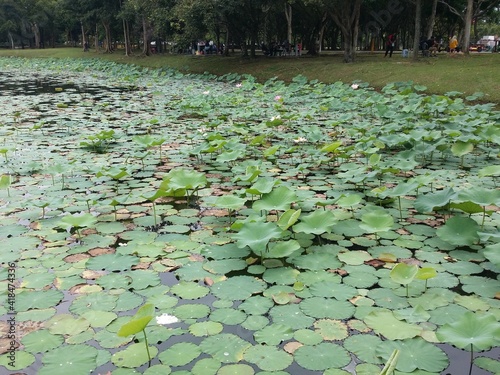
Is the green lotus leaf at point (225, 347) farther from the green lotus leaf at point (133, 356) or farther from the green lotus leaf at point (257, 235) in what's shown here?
the green lotus leaf at point (257, 235)

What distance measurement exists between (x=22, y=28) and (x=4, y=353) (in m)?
50.7

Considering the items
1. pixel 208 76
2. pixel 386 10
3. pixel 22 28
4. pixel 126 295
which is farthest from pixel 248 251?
pixel 22 28

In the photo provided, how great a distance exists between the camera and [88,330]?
7.67 ft

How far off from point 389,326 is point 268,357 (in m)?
0.64

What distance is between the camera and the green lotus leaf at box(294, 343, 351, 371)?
2.07 metres

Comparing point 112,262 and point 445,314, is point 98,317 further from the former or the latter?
point 445,314

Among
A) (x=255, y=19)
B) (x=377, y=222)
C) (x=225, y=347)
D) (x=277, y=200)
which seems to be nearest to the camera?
(x=225, y=347)

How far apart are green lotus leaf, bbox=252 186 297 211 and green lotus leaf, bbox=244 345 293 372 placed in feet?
4.80

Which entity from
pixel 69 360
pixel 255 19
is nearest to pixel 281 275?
→ pixel 69 360

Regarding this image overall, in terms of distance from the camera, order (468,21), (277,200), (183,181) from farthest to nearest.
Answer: (468,21) < (183,181) < (277,200)

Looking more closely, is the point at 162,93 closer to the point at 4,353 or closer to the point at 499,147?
the point at 499,147

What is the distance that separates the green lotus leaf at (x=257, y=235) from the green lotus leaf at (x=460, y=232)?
3.82 ft

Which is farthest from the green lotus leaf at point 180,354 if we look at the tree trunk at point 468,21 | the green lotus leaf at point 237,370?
the tree trunk at point 468,21

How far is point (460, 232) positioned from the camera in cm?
322
